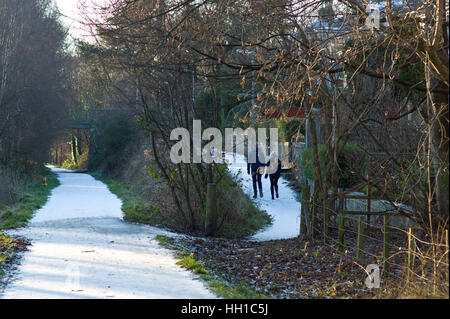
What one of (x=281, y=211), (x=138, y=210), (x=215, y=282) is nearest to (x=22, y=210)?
(x=138, y=210)

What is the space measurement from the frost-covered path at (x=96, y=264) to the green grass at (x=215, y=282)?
150 mm

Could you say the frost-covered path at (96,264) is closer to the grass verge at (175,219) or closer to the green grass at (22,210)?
the green grass at (22,210)

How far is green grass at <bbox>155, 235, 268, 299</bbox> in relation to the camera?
6732 mm

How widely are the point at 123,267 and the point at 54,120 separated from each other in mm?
24850

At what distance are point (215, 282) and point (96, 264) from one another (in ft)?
7.02

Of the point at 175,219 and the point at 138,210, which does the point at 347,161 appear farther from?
the point at 138,210

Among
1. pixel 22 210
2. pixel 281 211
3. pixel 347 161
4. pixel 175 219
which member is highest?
pixel 347 161

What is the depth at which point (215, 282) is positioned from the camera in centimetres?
743

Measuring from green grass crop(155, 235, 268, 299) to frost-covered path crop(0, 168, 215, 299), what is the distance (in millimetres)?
150

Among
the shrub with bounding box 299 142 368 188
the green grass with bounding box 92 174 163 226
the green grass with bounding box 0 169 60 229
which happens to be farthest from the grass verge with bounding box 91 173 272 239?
the green grass with bounding box 0 169 60 229

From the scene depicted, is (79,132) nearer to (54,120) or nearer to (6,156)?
(54,120)

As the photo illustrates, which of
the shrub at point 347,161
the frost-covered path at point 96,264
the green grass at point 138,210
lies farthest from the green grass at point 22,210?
the shrub at point 347,161

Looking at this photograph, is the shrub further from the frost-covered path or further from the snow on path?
the frost-covered path

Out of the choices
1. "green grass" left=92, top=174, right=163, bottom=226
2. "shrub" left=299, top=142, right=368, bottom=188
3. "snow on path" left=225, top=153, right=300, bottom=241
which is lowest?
"snow on path" left=225, top=153, right=300, bottom=241
